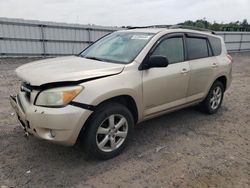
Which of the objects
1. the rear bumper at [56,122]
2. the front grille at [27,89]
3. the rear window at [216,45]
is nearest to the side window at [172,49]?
the rear window at [216,45]

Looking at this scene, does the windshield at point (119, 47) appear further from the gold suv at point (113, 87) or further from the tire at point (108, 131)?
the tire at point (108, 131)

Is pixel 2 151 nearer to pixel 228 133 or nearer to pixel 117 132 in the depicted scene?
pixel 117 132

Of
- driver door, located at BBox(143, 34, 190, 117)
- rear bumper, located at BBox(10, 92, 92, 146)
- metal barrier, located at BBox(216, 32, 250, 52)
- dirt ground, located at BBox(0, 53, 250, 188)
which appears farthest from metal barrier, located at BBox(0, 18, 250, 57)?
metal barrier, located at BBox(216, 32, 250, 52)

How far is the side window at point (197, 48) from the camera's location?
4518 mm

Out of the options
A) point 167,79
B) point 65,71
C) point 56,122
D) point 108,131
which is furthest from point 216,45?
point 56,122

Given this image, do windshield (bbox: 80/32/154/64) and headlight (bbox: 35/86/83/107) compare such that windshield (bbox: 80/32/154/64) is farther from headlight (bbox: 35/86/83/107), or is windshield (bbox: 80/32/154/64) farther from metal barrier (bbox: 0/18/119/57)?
metal barrier (bbox: 0/18/119/57)

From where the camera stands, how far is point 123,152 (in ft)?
11.7

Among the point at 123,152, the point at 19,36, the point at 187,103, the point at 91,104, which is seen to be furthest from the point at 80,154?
the point at 19,36

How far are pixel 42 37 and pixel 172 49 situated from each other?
10.0 metres

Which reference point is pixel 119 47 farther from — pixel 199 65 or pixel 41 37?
pixel 41 37

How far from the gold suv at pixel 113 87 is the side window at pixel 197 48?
2 centimetres

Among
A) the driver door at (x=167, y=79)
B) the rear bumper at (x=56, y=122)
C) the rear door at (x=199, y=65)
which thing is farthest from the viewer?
the rear door at (x=199, y=65)

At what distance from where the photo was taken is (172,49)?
4199 mm

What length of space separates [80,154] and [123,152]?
0.61 m
